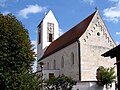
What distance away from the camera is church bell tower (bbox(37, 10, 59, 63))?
59875 mm

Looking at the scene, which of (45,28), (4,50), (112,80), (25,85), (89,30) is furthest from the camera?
(45,28)

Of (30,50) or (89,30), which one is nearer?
(30,50)

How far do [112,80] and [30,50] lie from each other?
1682 cm

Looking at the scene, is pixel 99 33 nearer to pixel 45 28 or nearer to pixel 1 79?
pixel 45 28

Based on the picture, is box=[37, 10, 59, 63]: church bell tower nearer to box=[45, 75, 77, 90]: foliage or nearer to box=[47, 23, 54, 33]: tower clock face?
box=[47, 23, 54, 33]: tower clock face

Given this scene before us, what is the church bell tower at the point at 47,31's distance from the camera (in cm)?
5988

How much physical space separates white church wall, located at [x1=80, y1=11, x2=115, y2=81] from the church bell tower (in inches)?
692

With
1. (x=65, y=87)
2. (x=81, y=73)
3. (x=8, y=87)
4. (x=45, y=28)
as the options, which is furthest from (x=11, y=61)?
(x=45, y=28)

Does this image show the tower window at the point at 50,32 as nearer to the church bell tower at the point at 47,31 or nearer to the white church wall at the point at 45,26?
the church bell tower at the point at 47,31

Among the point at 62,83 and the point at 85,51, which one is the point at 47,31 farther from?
the point at 62,83

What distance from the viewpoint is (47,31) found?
196 ft

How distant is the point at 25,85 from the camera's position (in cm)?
1983

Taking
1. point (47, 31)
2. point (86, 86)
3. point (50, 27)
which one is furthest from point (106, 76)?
point (50, 27)

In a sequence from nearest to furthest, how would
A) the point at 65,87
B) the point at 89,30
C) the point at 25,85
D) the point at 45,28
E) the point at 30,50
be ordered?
the point at 25,85 < the point at 30,50 < the point at 65,87 < the point at 89,30 < the point at 45,28
